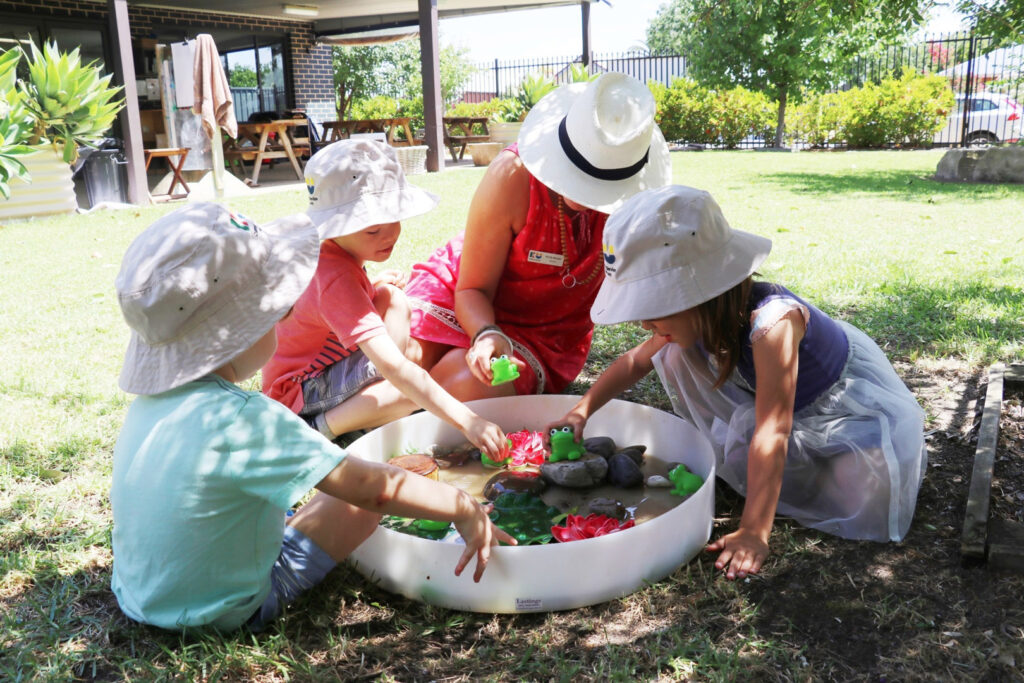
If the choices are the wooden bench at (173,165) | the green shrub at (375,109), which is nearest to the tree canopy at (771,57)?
the green shrub at (375,109)

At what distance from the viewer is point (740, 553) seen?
2.01m

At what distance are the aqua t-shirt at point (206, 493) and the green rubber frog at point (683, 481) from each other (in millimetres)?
1124

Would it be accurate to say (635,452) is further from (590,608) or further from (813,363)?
(590,608)

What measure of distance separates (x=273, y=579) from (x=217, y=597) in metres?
0.14

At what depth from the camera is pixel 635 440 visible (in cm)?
278

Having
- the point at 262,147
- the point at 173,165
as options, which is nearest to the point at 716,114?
the point at 262,147

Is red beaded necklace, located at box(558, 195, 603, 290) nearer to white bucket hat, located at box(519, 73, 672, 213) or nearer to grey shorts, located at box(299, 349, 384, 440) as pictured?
white bucket hat, located at box(519, 73, 672, 213)

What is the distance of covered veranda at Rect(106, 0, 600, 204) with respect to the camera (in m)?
9.31

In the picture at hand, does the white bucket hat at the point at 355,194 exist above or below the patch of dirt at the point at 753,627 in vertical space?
above

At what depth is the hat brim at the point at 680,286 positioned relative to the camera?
2.02 m

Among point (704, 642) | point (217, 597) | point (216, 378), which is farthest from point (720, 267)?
point (217, 597)

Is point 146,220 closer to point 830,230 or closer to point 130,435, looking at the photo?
point 830,230

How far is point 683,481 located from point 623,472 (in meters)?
Result: 0.18

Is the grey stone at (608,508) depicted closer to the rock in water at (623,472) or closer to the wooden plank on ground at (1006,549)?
the rock in water at (623,472)
